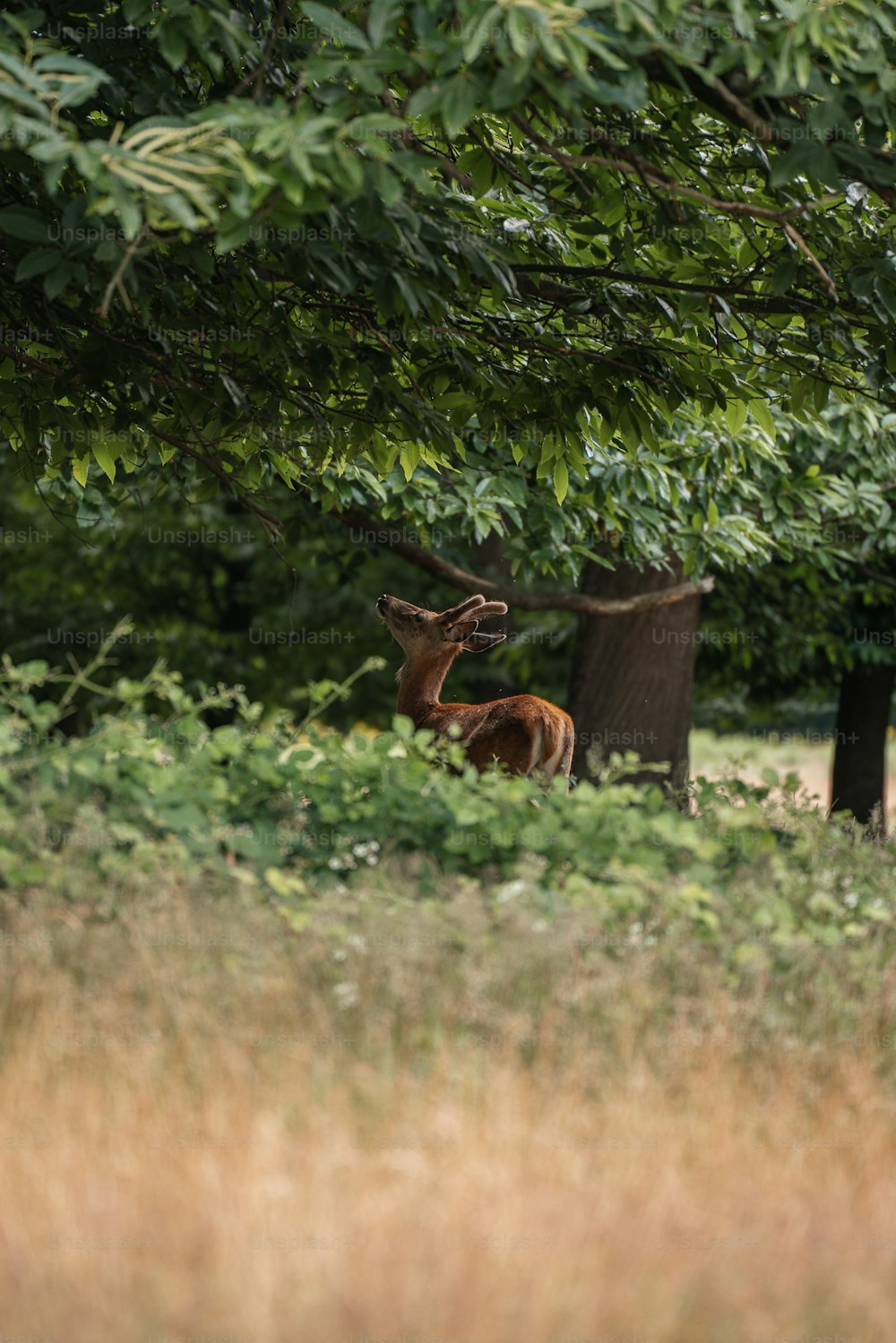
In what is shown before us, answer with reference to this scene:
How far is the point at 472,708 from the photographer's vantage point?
8586 mm

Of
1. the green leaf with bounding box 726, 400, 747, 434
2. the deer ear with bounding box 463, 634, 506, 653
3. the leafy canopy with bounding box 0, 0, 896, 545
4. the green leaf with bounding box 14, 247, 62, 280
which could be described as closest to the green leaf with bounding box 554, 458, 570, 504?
the leafy canopy with bounding box 0, 0, 896, 545

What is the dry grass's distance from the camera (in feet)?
11.0

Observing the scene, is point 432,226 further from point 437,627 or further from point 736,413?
point 437,627

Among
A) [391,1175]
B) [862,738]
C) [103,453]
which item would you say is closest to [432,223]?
[103,453]

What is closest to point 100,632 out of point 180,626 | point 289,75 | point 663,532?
point 180,626

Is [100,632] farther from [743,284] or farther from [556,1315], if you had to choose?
[556,1315]

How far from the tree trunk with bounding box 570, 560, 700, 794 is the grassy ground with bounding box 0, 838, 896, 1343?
845cm

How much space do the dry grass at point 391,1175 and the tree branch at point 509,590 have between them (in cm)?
719

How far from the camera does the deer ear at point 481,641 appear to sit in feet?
27.7

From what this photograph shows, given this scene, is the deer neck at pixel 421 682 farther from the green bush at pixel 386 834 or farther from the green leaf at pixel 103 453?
the green bush at pixel 386 834

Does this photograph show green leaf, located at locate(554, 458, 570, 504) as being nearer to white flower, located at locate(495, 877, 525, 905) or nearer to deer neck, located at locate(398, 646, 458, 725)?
deer neck, located at locate(398, 646, 458, 725)

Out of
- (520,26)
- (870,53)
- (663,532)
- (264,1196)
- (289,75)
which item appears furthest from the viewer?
(663,532)

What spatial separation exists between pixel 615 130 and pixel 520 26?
2.25m

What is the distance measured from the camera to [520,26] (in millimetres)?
4551
